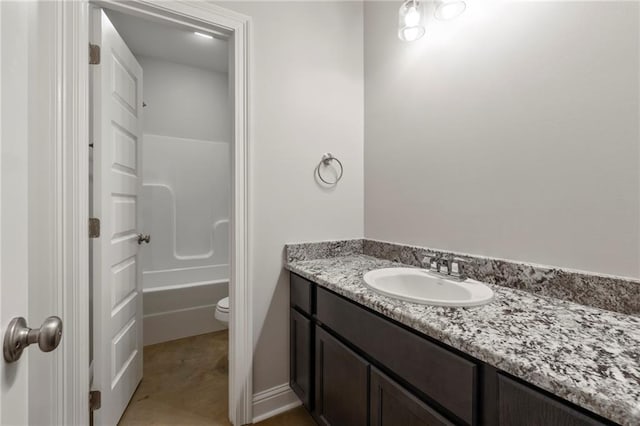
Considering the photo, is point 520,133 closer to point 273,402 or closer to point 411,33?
point 411,33

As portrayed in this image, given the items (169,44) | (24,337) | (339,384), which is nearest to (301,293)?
(339,384)

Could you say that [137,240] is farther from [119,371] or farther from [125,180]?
[119,371]

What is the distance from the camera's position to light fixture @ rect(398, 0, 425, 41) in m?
1.39

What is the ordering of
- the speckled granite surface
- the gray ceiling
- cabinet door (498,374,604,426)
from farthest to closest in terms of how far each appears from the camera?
1. the gray ceiling
2. the speckled granite surface
3. cabinet door (498,374,604,426)

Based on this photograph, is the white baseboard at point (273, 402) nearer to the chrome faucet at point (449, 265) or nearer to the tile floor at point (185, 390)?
the tile floor at point (185, 390)

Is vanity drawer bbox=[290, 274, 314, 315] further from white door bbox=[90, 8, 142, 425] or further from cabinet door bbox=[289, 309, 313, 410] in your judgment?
white door bbox=[90, 8, 142, 425]

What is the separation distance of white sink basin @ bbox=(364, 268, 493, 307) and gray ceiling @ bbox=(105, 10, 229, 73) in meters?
2.20

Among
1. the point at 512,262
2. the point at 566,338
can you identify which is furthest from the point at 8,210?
the point at 512,262

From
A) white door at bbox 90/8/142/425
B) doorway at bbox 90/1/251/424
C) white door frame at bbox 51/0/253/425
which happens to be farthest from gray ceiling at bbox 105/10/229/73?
white door frame at bbox 51/0/253/425

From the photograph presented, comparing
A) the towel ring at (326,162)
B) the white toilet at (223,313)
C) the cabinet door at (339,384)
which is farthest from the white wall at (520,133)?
the white toilet at (223,313)

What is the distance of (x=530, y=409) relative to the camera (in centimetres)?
58

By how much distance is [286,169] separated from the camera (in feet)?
5.27

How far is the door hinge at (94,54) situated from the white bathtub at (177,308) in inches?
69.9

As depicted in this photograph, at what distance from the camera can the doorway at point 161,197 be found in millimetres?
1340
